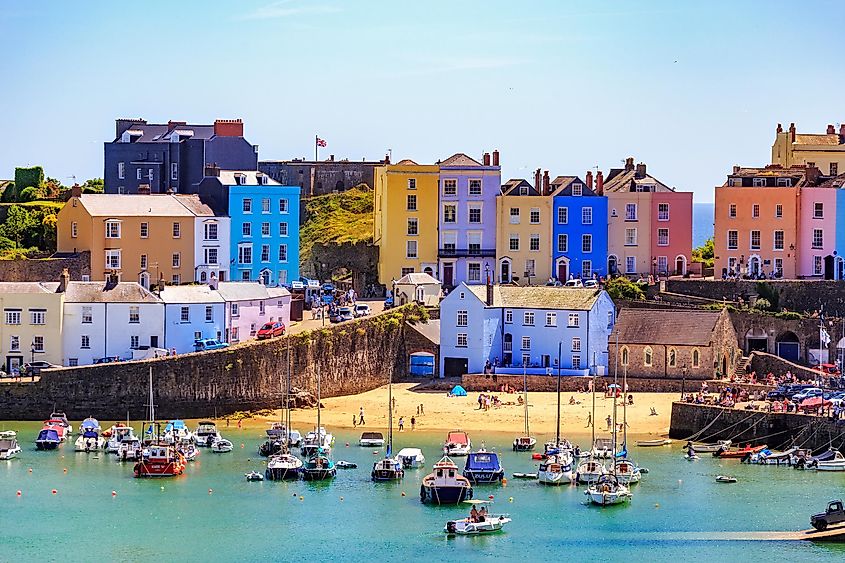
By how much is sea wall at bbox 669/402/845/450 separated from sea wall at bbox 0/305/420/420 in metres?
14.9

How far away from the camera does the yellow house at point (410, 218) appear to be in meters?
101

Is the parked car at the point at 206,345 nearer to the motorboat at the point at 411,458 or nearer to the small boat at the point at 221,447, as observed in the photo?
the small boat at the point at 221,447

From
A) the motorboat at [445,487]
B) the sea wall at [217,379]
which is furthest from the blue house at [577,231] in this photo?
the motorboat at [445,487]

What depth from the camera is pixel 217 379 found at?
84562 mm

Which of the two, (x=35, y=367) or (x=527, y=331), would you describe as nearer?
(x=35, y=367)

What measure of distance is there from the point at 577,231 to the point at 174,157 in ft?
67.6

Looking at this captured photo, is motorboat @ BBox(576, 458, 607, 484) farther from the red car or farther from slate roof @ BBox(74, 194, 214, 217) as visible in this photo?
slate roof @ BBox(74, 194, 214, 217)

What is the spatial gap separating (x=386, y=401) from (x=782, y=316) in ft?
58.9

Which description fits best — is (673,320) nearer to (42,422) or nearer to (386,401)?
(386,401)

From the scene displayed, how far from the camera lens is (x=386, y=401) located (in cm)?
8719

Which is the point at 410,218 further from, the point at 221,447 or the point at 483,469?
the point at 483,469

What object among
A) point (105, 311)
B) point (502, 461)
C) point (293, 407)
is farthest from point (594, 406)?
point (105, 311)

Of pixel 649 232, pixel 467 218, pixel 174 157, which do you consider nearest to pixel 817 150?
pixel 649 232

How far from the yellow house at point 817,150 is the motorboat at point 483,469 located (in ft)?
129
